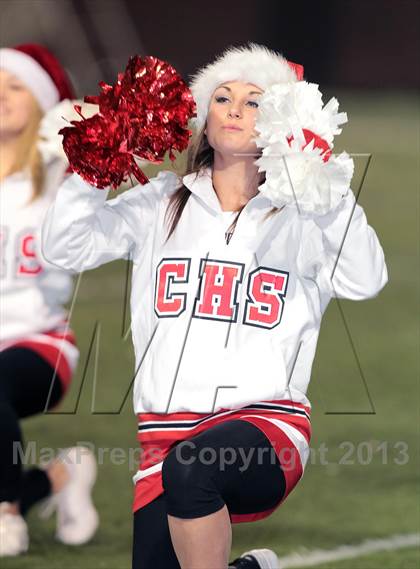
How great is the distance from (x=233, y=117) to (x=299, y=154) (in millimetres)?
271

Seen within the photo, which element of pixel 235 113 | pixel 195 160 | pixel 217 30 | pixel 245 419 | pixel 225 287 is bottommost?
pixel 245 419

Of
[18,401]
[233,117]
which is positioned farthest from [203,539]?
[18,401]

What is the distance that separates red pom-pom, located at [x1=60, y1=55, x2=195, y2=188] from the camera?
4.11 metres

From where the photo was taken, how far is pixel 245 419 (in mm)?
4078

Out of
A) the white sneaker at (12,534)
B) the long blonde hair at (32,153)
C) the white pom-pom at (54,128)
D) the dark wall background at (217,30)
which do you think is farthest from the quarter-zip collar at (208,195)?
the dark wall background at (217,30)

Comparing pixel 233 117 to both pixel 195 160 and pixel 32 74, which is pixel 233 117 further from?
pixel 32 74

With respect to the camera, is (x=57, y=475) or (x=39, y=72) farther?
(x=57, y=475)

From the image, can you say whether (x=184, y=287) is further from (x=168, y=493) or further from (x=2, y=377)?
(x=2, y=377)

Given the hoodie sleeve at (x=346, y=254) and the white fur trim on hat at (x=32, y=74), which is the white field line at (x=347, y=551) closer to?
Result: the hoodie sleeve at (x=346, y=254)

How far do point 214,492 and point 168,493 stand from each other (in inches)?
4.5

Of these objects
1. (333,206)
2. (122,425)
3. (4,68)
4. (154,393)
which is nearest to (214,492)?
(154,393)

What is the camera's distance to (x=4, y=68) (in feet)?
17.9

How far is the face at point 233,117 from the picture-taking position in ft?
13.8

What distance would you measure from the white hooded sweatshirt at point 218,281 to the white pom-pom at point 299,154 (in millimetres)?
105
